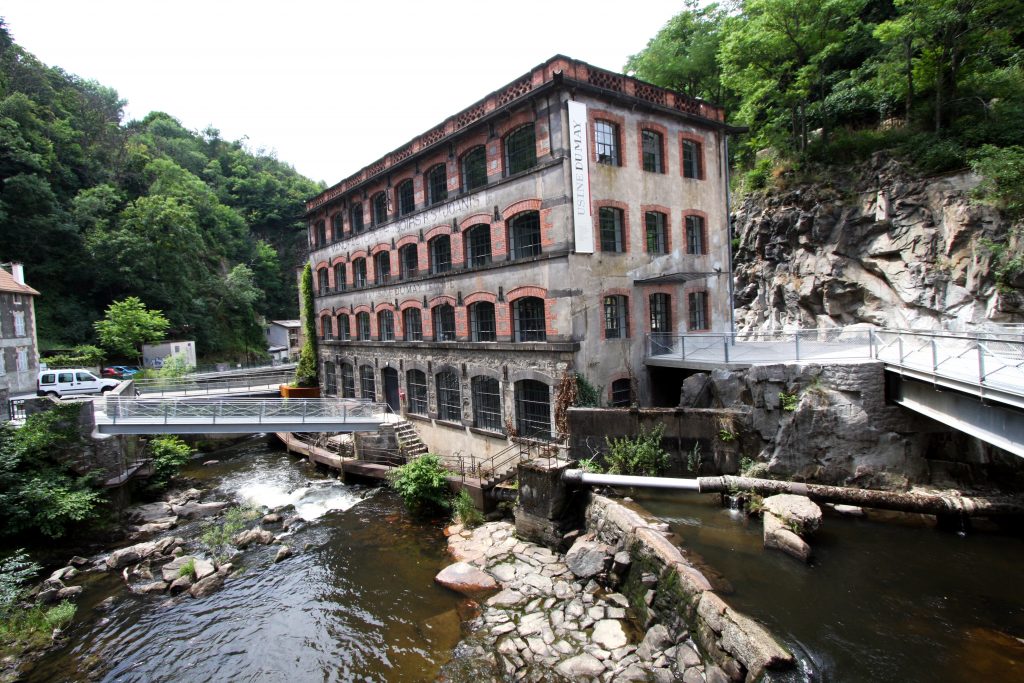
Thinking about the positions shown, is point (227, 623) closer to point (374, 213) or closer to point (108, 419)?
point (108, 419)

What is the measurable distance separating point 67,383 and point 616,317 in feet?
91.4

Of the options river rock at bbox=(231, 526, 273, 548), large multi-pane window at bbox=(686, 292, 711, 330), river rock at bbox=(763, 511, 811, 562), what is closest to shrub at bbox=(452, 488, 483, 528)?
river rock at bbox=(231, 526, 273, 548)

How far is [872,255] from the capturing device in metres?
21.1

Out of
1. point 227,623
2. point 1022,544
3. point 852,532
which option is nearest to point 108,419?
point 227,623

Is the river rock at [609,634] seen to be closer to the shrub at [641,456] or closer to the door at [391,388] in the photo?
the shrub at [641,456]

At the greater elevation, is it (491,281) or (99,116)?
(99,116)

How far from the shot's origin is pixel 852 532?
1126 centimetres

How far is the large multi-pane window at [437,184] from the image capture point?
20083 millimetres

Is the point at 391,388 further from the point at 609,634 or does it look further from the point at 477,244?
the point at 609,634

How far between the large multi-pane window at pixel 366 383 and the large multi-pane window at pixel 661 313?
14.7 metres

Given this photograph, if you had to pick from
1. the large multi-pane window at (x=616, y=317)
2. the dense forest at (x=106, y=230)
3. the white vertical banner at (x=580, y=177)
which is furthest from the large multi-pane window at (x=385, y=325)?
the dense forest at (x=106, y=230)

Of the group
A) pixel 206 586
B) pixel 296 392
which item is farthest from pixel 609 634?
pixel 296 392

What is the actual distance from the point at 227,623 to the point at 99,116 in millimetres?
57819

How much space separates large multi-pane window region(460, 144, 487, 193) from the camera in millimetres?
18188
